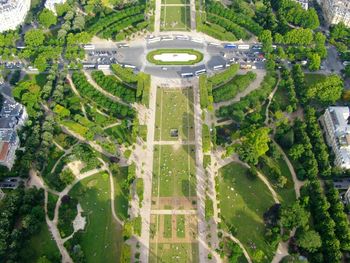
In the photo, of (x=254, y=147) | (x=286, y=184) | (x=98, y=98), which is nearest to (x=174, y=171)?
(x=254, y=147)

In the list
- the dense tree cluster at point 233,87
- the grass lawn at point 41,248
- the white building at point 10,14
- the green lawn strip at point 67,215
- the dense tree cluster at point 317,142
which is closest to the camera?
the grass lawn at point 41,248

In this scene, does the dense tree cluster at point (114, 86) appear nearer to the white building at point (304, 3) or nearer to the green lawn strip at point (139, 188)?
the green lawn strip at point (139, 188)

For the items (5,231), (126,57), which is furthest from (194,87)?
(5,231)

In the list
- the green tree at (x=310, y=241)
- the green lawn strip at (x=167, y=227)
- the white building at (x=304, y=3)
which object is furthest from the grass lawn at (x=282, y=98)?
the green lawn strip at (x=167, y=227)

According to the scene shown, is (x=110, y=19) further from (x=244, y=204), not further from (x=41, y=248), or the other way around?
(x=41, y=248)

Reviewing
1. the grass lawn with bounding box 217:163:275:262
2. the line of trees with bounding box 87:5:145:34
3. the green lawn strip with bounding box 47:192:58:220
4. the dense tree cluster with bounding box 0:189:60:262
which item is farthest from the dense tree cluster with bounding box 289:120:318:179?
the line of trees with bounding box 87:5:145:34

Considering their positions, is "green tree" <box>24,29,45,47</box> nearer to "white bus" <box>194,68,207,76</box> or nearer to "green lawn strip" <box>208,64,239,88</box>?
"white bus" <box>194,68,207,76</box>
